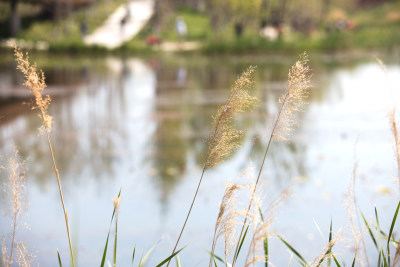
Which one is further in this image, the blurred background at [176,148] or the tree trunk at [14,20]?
the tree trunk at [14,20]

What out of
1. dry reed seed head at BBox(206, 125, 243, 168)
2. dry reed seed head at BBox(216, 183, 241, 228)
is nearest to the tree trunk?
dry reed seed head at BBox(206, 125, 243, 168)

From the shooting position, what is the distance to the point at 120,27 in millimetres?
30219

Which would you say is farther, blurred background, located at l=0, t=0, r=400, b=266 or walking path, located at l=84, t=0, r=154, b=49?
walking path, located at l=84, t=0, r=154, b=49

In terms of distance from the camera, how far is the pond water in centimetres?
413

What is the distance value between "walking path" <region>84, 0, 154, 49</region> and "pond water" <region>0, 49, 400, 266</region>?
41.7ft

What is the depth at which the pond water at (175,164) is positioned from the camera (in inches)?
163

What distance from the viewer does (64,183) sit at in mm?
5711

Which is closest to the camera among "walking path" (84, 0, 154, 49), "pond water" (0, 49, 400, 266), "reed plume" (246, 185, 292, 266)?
"reed plume" (246, 185, 292, 266)

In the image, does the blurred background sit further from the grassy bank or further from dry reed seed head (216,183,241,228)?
the grassy bank

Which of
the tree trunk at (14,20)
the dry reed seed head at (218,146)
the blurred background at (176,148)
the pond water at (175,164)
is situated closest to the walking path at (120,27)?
the tree trunk at (14,20)

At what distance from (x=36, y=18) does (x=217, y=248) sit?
29.3 m

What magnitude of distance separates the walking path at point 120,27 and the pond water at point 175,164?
12.7 metres

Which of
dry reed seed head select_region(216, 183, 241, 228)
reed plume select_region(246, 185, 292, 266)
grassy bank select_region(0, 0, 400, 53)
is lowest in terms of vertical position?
reed plume select_region(246, 185, 292, 266)

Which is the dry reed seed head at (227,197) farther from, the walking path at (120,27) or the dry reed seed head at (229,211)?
the walking path at (120,27)
